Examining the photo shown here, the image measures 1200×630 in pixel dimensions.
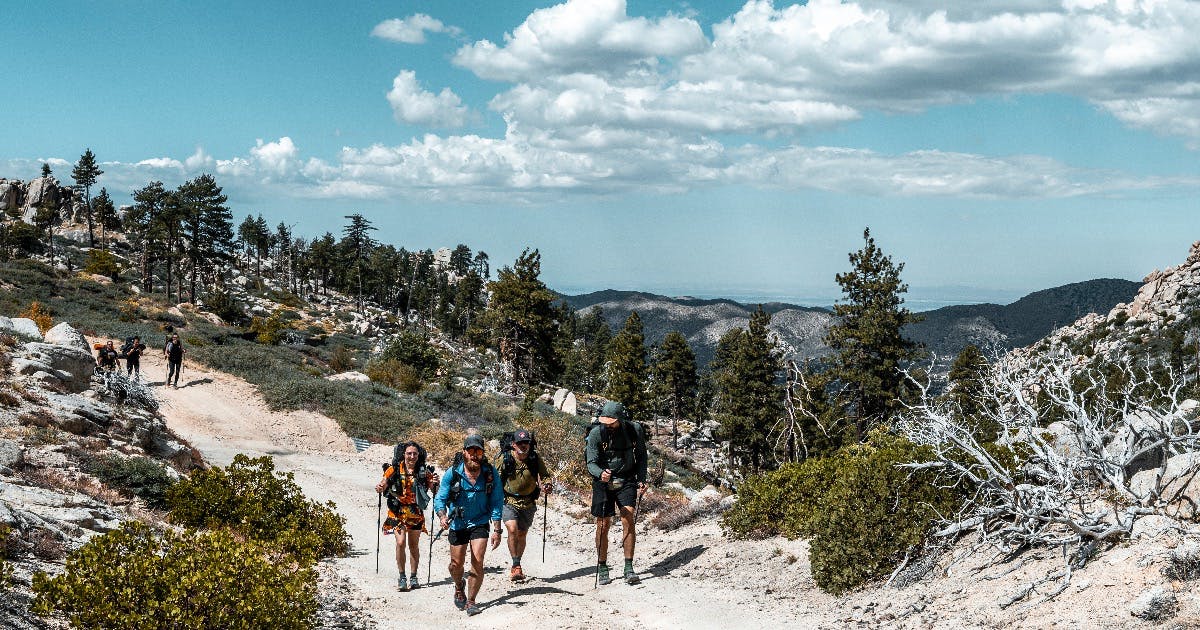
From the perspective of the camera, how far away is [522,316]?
4231 centimetres

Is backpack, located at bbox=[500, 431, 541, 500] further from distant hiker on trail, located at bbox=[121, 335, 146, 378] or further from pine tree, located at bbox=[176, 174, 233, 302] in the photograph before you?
pine tree, located at bbox=[176, 174, 233, 302]

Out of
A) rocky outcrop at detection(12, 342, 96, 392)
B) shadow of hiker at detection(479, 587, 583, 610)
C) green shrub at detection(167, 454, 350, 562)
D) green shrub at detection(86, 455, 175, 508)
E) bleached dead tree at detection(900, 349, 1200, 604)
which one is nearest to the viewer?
bleached dead tree at detection(900, 349, 1200, 604)

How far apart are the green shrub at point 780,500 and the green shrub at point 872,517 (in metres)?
1.45

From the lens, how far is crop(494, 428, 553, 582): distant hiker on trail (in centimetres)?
849

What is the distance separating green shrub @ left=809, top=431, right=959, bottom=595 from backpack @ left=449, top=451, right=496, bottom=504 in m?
3.36

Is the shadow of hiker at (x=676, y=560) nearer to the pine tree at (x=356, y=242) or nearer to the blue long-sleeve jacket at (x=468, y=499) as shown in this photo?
the blue long-sleeve jacket at (x=468, y=499)

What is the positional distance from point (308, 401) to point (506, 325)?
20779 mm

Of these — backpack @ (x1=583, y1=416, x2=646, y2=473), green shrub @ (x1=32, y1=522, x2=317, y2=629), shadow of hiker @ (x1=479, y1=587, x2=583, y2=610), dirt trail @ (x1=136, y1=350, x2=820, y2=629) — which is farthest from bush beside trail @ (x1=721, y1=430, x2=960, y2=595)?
green shrub @ (x1=32, y1=522, x2=317, y2=629)

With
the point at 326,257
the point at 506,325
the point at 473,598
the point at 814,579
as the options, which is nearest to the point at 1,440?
the point at 473,598

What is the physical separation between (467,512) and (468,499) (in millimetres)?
127

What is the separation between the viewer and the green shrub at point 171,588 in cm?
463

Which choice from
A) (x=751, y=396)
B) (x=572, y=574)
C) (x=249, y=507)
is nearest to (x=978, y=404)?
(x=572, y=574)

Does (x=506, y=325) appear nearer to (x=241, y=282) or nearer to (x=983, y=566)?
(x=983, y=566)

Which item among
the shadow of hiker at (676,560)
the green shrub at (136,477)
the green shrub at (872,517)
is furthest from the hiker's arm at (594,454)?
the green shrub at (136,477)
